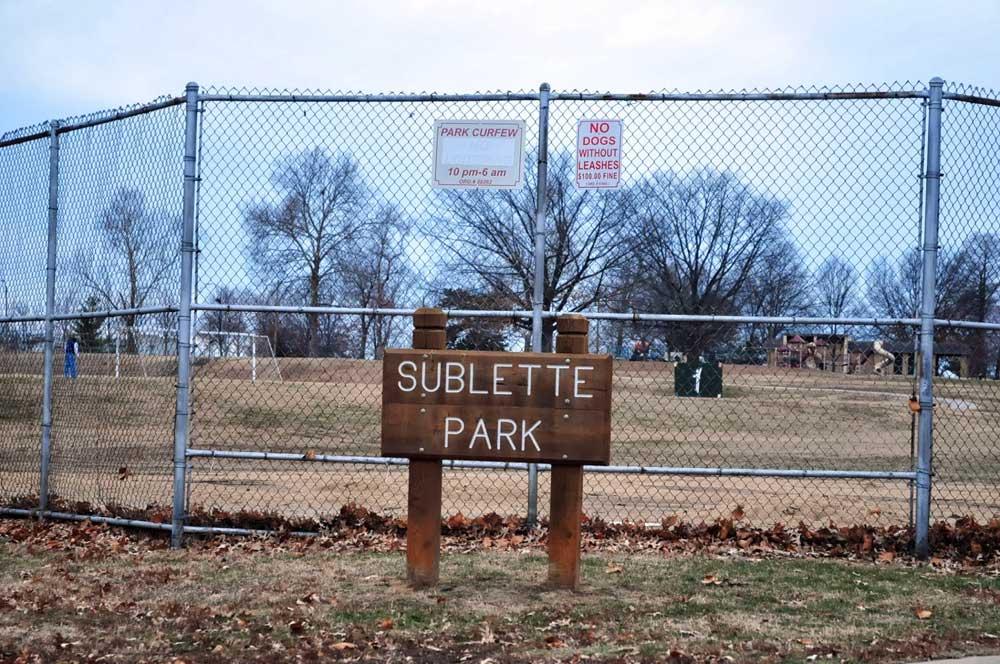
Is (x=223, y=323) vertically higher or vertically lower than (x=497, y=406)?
higher

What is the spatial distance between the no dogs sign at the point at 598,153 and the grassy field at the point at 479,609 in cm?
261

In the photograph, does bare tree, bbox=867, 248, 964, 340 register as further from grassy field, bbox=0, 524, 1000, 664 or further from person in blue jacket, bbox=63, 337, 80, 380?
person in blue jacket, bbox=63, 337, 80, 380

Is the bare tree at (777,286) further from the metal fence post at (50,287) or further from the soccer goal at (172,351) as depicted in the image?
the metal fence post at (50,287)

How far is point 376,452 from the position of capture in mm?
18562

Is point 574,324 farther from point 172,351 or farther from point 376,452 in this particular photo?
point 376,452

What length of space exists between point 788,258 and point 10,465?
10146 mm

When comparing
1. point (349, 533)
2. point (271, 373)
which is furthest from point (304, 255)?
point (271, 373)

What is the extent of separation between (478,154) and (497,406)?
7.09 feet

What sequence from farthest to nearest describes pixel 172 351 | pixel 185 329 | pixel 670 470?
pixel 172 351 → pixel 185 329 → pixel 670 470

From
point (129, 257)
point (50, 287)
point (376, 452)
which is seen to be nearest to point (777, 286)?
point (129, 257)

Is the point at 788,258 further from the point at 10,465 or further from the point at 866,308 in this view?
the point at 10,465

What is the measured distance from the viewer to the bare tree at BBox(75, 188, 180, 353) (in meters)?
8.23

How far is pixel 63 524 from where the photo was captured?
8477 millimetres

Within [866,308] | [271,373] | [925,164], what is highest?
[925,164]
